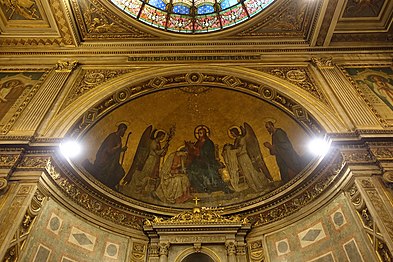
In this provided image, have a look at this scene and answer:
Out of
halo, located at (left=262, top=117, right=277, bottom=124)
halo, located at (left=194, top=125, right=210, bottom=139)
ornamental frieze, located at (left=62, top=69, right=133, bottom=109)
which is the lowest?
halo, located at (left=262, top=117, right=277, bottom=124)

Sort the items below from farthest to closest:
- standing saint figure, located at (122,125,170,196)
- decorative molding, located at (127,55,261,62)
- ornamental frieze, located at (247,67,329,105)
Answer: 1. decorative molding, located at (127,55,261,62)
2. standing saint figure, located at (122,125,170,196)
3. ornamental frieze, located at (247,67,329,105)

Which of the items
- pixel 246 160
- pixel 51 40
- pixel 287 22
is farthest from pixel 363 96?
pixel 51 40

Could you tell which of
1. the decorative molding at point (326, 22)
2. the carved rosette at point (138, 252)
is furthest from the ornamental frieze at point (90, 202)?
the decorative molding at point (326, 22)

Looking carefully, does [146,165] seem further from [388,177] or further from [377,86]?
[377,86]

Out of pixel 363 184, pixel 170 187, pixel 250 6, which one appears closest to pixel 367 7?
pixel 250 6

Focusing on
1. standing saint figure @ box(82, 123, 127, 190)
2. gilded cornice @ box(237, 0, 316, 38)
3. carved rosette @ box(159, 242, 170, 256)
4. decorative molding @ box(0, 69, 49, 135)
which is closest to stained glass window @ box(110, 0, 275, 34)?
gilded cornice @ box(237, 0, 316, 38)

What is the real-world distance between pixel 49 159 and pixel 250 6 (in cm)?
787

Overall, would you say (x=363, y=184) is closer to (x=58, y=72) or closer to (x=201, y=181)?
(x=201, y=181)

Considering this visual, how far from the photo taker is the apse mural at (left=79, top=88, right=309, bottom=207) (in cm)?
855

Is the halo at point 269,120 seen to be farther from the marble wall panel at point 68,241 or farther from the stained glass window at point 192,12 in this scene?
the marble wall panel at point 68,241

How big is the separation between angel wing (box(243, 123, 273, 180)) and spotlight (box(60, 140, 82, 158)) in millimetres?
4975

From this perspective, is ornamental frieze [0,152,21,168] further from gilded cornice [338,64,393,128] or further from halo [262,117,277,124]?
gilded cornice [338,64,393,128]

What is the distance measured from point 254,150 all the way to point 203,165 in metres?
1.70

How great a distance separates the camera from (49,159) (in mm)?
6438
